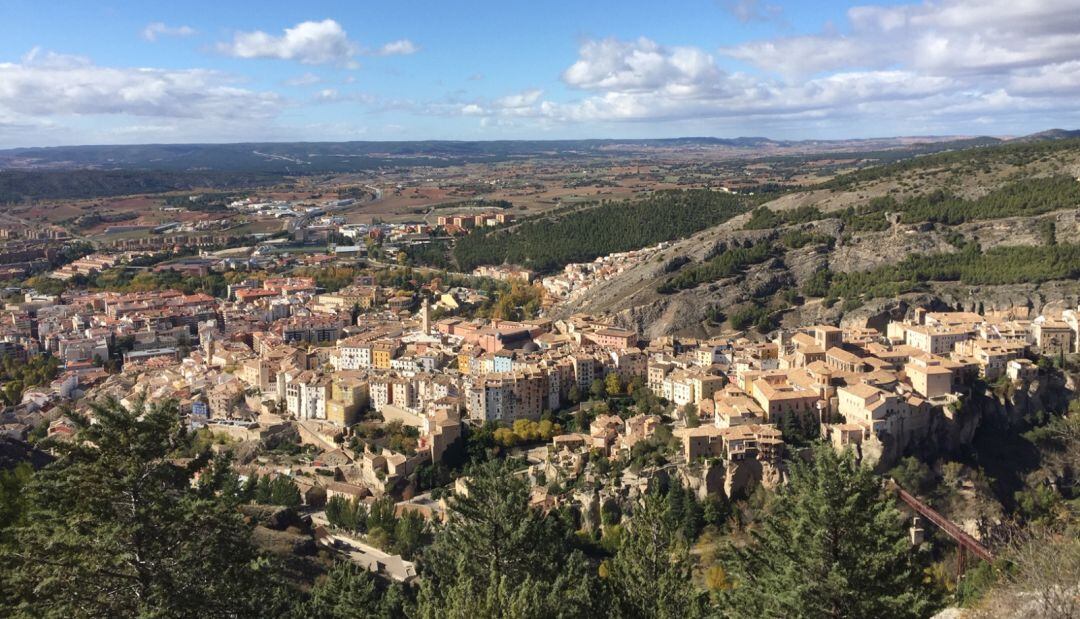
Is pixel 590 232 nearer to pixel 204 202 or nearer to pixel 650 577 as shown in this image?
pixel 650 577

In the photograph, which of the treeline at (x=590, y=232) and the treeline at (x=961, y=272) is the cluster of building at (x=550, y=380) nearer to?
the treeline at (x=961, y=272)

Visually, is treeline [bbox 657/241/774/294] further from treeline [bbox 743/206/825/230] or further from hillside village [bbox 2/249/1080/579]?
hillside village [bbox 2/249/1080/579]

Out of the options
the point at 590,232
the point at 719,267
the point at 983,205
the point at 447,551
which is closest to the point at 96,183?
the point at 590,232

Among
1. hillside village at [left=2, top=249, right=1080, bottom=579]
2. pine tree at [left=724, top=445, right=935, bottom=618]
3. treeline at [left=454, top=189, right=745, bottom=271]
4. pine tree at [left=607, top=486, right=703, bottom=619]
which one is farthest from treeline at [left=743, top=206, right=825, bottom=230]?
pine tree at [left=724, top=445, right=935, bottom=618]

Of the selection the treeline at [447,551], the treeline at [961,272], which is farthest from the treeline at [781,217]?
the treeline at [447,551]

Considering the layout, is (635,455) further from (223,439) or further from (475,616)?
(475,616)

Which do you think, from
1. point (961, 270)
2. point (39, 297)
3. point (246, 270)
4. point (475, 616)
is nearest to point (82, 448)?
point (475, 616)
